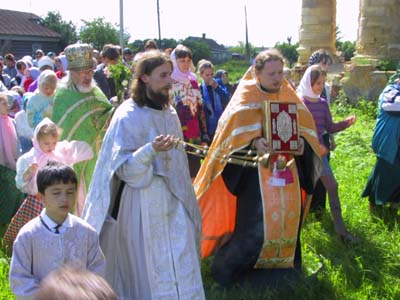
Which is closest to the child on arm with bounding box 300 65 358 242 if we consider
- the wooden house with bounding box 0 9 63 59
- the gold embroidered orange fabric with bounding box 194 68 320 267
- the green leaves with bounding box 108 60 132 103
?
the gold embroidered orange fabric with bounding box 194 68 320 267

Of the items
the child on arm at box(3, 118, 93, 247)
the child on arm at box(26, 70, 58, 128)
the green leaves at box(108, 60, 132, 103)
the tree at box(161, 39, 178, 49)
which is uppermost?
the green leaves at box(108, 60, 132, 103)

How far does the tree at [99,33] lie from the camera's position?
1674 inches

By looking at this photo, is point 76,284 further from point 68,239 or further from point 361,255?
point 361,255

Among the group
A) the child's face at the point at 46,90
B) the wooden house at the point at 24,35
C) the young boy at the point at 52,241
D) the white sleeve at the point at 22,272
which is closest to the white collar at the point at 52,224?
the young boy at the point at 52,241

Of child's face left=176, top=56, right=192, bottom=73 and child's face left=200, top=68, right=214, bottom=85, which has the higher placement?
child's face left=176, top=56, right=192, bottom=73

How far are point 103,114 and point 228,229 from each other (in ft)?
4.74

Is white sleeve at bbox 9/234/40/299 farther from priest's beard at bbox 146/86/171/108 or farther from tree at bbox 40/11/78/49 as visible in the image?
tree at bbox 40/11/78/49

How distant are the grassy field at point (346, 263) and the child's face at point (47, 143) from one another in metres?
1.10

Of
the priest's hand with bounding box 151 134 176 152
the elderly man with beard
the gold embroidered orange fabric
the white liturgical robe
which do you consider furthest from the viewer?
the elderly man with beard

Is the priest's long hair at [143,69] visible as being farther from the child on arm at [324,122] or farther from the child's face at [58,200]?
the child on arm at [324,122]

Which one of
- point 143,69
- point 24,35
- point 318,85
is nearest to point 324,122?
point 318,85

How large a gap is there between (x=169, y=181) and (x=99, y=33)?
134 ft

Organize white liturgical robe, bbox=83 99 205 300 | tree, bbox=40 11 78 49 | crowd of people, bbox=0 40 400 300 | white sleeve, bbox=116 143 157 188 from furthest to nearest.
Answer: tree, bbox=40 11 78 49, white liturgical robe, bbox=83 99 205 300, white sleeve, bbox=116 143 157 188, crowd of people, bbox=0 40 400 300

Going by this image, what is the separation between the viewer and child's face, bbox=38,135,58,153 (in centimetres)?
513
